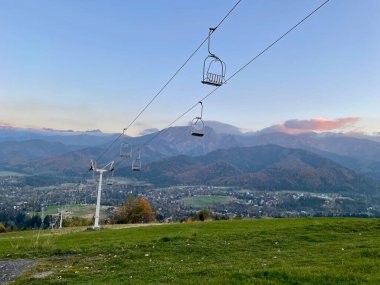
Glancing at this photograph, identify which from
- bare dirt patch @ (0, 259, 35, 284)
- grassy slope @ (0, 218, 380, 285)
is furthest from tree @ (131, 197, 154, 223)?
bare dirt patch @ (0, 259, 35, 284)

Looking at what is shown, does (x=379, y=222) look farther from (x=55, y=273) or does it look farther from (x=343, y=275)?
(x=55, y=273)

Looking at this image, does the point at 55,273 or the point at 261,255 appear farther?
the point at 261,255

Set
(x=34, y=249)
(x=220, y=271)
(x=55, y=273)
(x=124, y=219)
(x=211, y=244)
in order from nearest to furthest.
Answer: (x=220, y=271) < (x=55, y=273) < (x=211, y=244) < (x=34, y=249) < (x=124, y=219)

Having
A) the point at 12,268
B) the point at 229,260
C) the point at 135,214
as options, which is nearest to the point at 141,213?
the point at 135,214

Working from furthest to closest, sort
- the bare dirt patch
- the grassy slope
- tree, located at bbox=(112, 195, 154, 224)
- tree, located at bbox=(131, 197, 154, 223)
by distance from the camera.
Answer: tree, located at bbox=(131, 197, 154, 223)
tree, located at bbox=(112, 195, 154, 224)
the bare dirt patch
the grassy slope

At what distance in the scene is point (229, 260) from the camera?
18547 millimetres

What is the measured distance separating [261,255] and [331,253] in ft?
11.0

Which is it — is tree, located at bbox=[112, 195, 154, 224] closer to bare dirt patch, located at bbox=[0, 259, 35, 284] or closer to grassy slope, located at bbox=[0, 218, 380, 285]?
grassy slope, located at bbox=[0, 218, 380, 285]

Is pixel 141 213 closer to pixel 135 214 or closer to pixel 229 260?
pixel 135 214

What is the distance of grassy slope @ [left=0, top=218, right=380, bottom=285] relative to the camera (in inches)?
525

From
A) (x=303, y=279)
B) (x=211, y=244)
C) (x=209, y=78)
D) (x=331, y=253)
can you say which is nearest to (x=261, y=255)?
(x=331, y=253)

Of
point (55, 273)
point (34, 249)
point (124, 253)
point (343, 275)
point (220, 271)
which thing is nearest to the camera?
point (343, 275)

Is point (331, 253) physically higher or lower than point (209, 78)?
lower

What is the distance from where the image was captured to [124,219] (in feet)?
289
